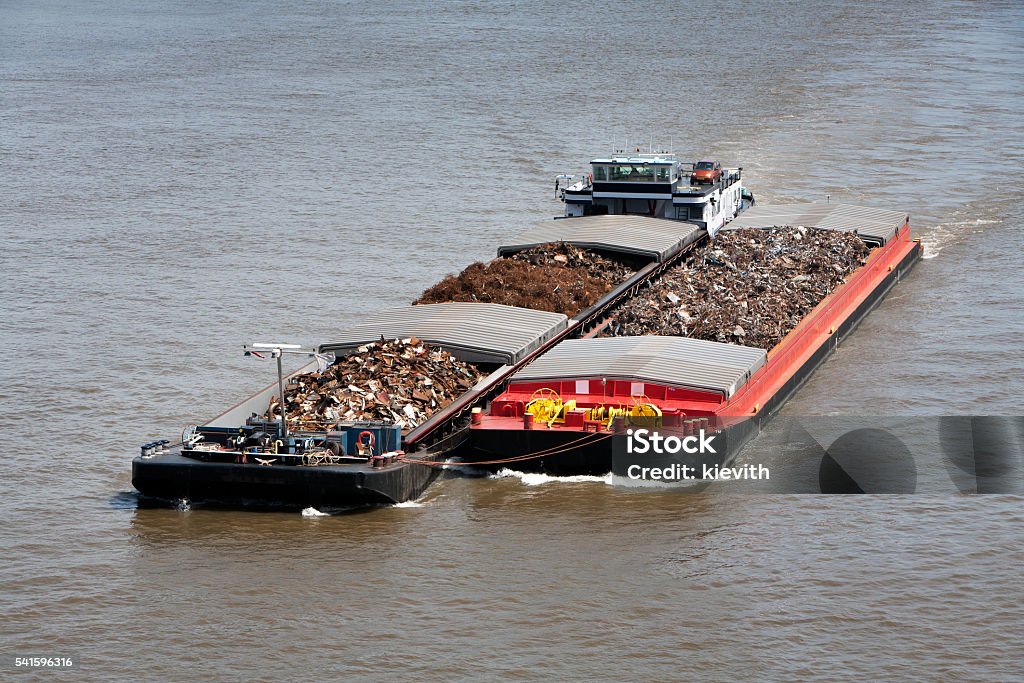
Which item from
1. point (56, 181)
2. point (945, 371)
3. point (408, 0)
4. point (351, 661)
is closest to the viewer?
point (351, 661)

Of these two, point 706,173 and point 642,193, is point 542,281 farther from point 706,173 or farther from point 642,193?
point 706,173

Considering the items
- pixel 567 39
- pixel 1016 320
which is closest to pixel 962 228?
pixel 1016 320

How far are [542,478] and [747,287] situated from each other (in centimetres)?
1183

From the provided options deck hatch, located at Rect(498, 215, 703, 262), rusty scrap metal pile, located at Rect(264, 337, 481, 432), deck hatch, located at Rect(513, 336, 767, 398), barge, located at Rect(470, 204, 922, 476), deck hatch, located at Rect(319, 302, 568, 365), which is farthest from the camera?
deck hatch, located at Rect(498, 215, 703, 262)

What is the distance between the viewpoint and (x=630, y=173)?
43844mm

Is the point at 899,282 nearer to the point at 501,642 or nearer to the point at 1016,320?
the point at 1016,320

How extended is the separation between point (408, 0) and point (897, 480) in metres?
83.3

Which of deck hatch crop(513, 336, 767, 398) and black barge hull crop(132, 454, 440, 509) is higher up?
deck hatch crop(513, 336, 767, 398)

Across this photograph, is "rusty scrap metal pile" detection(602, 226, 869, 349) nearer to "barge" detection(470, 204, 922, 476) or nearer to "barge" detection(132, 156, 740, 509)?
"barge" detection(470, 204, 922, 476)

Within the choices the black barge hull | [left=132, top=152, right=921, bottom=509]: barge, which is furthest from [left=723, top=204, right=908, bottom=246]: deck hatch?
the black barge hull

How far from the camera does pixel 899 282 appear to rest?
43562 mm

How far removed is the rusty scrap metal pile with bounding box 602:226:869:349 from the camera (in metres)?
32.9

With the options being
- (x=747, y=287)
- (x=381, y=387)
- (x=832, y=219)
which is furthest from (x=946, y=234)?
(x=381, y=387)

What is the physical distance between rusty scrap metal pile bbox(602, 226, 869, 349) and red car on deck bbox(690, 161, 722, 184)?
3.56 m
